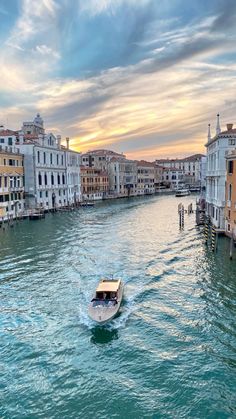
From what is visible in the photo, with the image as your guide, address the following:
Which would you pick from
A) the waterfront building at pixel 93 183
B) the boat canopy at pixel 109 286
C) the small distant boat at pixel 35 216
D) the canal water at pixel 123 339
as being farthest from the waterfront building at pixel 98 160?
the boat canopy at pixel 109 286

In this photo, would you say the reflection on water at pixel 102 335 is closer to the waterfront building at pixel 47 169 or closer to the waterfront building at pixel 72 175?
the waterfront building at pixel 47 169

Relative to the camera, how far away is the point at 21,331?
1539 centimetres

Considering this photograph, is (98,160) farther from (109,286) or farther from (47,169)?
(109,286)

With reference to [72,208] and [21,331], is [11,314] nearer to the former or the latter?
[21,331]

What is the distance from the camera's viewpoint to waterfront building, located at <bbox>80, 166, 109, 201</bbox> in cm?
8794

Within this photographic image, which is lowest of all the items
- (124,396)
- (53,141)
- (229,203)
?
(124,396)

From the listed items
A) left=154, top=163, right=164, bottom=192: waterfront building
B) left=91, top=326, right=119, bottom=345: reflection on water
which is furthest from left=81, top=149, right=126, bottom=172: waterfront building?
left=91, top=326, right=119, bottom=345: reflection on water

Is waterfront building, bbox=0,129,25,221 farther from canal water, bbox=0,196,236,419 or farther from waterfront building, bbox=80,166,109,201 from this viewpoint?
waterfront building, bbox=80,166,109,201

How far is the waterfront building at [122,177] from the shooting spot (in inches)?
4031

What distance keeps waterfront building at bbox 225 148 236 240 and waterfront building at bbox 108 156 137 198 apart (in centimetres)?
6627

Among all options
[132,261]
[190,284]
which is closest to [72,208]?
[132,261]

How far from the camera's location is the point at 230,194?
31484 millimetres

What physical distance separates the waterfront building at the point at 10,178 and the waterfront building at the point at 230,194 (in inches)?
1048

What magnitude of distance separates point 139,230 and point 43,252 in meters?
13.3
